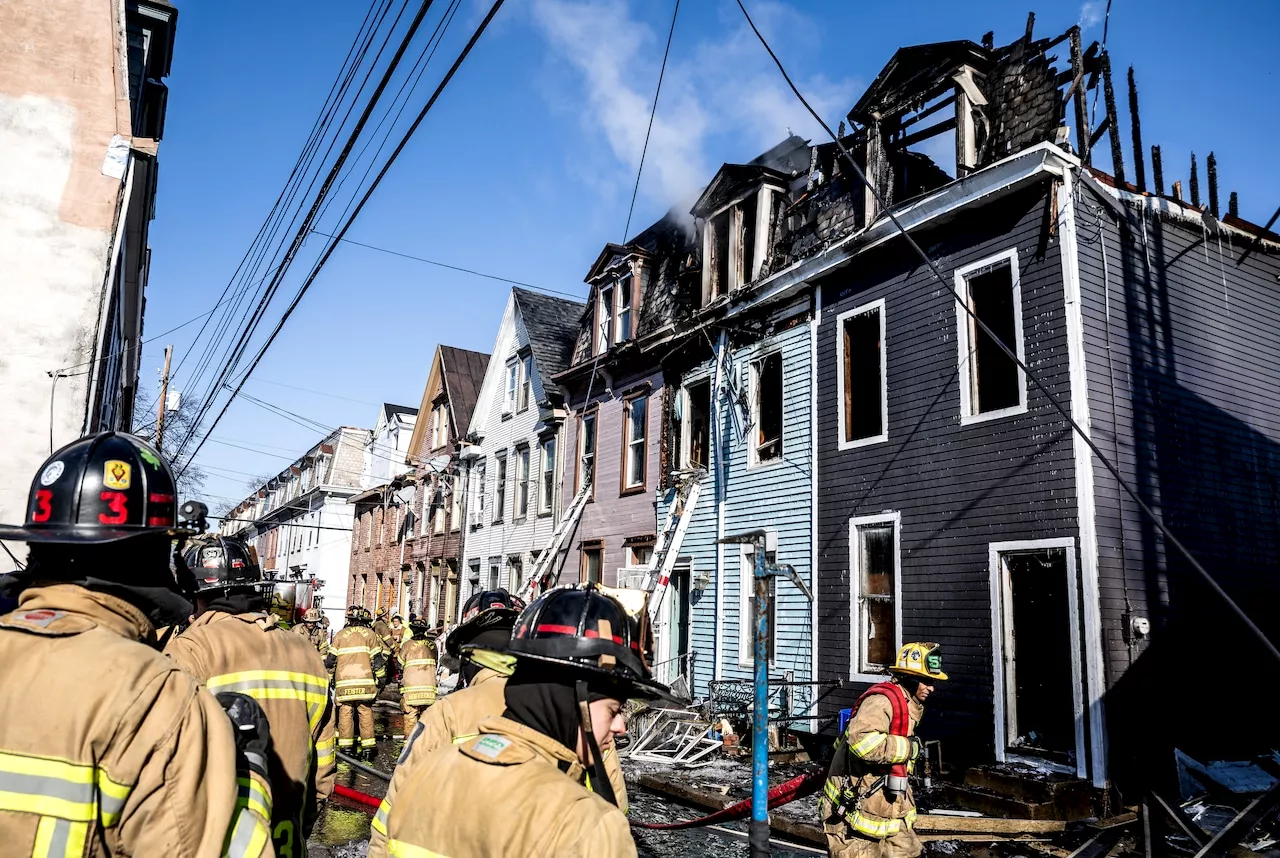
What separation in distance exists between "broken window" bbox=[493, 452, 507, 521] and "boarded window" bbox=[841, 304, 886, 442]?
549 inches

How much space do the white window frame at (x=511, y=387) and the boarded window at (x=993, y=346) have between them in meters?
15.9

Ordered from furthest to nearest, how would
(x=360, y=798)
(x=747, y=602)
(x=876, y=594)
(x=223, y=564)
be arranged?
(x=747, y=602)
(x=876, y=594)
(x=360, y=798)
(x=223, y=564)

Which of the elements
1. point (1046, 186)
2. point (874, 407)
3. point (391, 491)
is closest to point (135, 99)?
point (874, 407)

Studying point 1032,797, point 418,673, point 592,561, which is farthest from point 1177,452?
point 592,561

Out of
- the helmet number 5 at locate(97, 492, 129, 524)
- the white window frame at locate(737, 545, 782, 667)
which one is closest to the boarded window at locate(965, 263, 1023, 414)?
the white window frame at locate(737, 545, 782, 667)

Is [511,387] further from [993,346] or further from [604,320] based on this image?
[993,346]

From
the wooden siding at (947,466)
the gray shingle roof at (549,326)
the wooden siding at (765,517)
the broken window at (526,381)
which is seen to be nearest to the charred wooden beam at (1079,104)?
the wooden siding at (947,466)

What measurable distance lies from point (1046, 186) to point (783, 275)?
4.74m

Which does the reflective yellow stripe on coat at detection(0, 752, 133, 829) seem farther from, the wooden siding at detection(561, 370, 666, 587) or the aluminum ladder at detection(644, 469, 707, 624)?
the wooden siding at detection(561, 370, 666, 587)

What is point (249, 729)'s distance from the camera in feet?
7.40

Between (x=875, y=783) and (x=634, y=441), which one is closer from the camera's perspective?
(x=875, y=783)

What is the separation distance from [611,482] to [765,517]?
18.7ft

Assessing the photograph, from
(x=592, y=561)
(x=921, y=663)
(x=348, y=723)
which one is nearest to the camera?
(x=921, y=663)

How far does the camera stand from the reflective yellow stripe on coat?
171 centimetres
